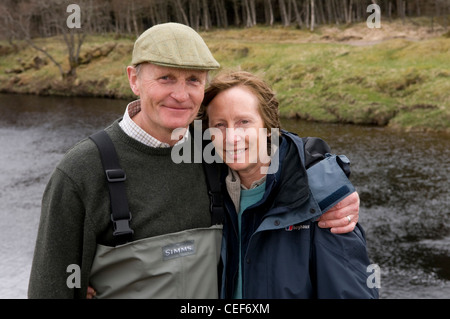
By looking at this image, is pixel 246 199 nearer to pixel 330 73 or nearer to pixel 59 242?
pixel 59 242

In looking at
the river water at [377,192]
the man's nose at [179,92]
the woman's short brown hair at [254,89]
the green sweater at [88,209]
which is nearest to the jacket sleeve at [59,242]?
the green sweater at [88,209]

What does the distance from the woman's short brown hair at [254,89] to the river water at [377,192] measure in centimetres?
775

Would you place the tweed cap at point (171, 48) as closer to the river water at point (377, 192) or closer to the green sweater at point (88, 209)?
the green sweater at point (88, 209)

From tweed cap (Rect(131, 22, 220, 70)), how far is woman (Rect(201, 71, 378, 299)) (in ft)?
1.14

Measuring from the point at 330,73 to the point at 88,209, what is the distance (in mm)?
28376

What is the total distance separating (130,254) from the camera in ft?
9.03

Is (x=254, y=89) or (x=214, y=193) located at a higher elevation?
(x=254, y=89)

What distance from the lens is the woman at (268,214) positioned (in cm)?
281

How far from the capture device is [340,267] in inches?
108

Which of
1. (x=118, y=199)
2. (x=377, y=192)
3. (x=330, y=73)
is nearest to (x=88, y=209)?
(x=118, y=199)

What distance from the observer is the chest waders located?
2725 mm

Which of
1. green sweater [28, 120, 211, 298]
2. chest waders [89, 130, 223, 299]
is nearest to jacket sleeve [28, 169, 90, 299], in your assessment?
green sweater [28, 120, 211, 298]

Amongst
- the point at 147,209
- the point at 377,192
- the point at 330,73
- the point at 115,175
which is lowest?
the point at 377,192

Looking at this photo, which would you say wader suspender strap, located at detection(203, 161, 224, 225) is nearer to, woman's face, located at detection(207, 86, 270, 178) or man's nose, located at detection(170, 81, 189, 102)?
woman's face, located at detection(207, 86, 270, 178)
